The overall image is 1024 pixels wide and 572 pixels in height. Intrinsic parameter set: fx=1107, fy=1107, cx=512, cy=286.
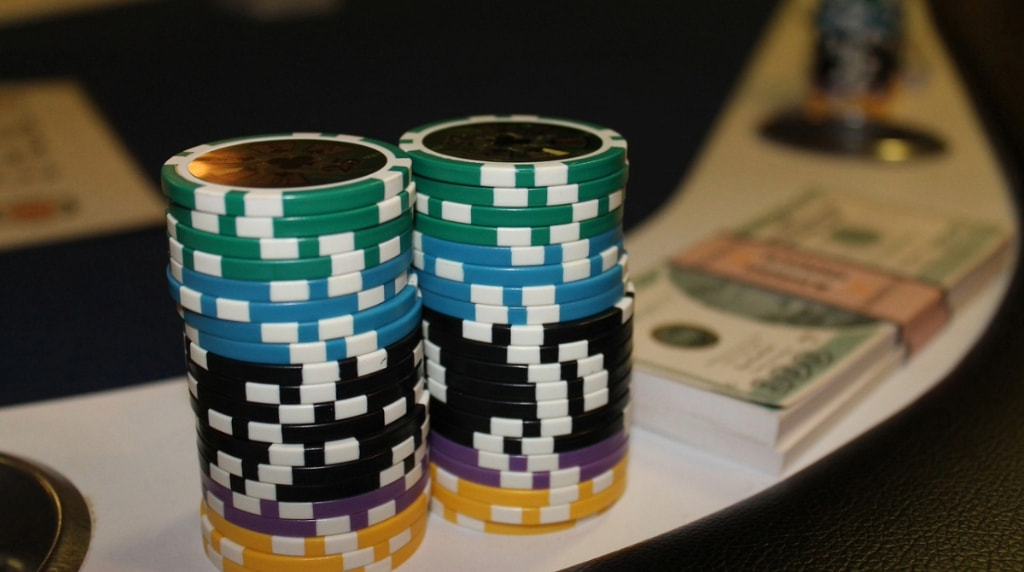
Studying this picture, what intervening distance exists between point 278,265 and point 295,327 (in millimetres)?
53

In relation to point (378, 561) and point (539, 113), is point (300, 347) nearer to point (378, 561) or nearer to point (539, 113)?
point (378, 561)

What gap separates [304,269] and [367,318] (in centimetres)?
7

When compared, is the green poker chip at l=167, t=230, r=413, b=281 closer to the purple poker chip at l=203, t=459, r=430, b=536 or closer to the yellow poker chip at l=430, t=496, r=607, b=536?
the purple poker chip at l=203, t=459, r=430, b=536

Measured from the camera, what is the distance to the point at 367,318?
35.9 inches

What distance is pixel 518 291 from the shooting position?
99 centimetres

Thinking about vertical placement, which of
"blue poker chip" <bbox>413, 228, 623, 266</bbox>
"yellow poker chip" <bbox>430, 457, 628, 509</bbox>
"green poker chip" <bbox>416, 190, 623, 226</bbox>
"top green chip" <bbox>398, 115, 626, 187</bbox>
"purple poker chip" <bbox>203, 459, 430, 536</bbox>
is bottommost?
"yellow poker chip" <bbox>430, 457, 628, 509</bbox>

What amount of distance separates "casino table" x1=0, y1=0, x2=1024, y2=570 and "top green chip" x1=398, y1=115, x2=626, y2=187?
0.33m

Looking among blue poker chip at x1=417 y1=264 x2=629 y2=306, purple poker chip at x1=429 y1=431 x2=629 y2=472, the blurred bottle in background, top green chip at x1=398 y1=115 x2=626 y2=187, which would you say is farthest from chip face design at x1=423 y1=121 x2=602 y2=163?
the blurred bottle in background

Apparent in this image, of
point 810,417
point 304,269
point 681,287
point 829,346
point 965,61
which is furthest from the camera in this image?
point 965,61

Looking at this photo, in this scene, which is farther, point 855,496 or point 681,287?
point 681,287

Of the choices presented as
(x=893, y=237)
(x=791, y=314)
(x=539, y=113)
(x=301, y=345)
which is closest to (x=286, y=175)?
(x=301, y=345)

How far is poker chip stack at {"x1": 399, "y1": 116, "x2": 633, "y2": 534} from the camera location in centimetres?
98

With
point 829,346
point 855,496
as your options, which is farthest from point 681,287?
point 855,496

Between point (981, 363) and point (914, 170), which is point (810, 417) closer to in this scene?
point (981, 363)
